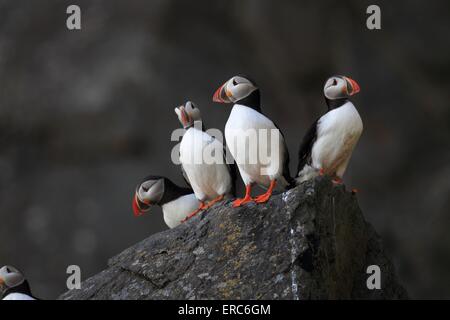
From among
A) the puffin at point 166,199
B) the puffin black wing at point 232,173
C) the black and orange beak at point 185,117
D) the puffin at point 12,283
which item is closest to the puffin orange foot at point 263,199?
the puffin black wing at point 232,173

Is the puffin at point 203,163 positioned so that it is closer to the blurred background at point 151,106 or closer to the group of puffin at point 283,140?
the group of puffin at point 283,140

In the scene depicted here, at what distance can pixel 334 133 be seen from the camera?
4914 millimetres

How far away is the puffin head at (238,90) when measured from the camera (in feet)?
16.4

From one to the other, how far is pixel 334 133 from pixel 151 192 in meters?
1.58

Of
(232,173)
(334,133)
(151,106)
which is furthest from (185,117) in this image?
(151,106)

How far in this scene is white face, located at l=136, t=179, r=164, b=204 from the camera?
599 cm

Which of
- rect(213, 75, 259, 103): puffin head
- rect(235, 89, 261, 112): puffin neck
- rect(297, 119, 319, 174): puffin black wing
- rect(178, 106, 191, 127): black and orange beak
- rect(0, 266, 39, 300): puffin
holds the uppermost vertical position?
rect(213, 75, 259, 103): puffin head

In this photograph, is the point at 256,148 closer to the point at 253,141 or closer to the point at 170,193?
the point at 253,141

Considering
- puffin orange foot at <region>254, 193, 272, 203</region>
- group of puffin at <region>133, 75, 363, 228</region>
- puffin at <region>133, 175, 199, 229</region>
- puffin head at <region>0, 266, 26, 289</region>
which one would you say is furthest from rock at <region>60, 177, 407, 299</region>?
puffin at <region>133, 175, 199, 229</region>

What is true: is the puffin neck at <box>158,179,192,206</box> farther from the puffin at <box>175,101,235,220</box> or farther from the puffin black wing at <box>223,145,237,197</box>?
the puffin black wing at <box>223,145,237,197</box>

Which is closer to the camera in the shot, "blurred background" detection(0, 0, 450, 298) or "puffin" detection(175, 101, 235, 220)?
"puffin" detection(175, 101, 235, 220)

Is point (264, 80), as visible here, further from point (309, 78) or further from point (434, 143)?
point (434, 143)

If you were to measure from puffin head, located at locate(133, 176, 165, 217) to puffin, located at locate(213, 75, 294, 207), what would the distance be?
45.2 inches
